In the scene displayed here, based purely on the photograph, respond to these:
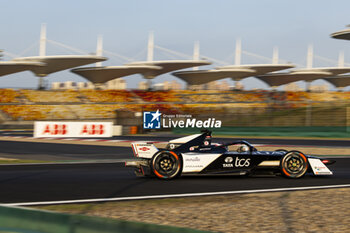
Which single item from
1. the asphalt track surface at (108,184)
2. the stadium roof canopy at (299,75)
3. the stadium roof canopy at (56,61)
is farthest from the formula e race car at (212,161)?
the stadium roof canopy at (299,75)

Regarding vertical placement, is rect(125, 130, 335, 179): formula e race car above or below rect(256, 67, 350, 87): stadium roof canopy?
below

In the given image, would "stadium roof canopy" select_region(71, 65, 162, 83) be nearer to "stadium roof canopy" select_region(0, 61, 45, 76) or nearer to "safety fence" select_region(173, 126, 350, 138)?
"stadium roof canopy" select_region(0, 61, 45, 76)

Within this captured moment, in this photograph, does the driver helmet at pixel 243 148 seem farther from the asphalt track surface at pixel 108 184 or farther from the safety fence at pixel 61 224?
the safety fence at pixel 61 224

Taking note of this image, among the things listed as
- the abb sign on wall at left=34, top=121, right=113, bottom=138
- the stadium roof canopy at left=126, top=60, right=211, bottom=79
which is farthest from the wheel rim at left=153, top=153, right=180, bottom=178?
the stadium roof canopy at left=126, top=60, right=211, bottom=79

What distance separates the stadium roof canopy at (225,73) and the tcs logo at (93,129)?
55631mm

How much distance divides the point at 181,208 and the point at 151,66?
2853 inches

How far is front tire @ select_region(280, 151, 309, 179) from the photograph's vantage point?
10148 millimetres

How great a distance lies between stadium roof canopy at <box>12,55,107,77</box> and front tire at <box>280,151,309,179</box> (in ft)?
204

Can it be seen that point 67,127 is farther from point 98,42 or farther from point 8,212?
point 98,42

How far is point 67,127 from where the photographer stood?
28609 millimetres

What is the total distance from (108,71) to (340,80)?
172 ft

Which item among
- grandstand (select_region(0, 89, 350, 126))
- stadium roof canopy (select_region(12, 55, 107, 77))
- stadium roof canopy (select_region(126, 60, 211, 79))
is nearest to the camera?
grandstand (select_region(0, 89, 350, 126))

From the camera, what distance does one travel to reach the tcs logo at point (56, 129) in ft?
93.7

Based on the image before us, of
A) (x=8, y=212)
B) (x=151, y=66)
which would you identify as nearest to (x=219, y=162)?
(x=8, y=212)
